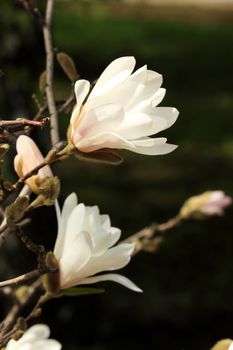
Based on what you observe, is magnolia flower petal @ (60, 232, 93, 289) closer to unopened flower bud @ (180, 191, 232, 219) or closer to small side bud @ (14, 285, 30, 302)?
small side bud @ (14, 285, 30, 302)

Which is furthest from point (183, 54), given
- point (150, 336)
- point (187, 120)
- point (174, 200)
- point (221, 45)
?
point (150, 336)

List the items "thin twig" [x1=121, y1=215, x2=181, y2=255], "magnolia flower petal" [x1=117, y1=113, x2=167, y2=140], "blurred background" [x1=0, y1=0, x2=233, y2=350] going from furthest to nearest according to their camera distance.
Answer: "blurred background" [x1=0, y1=0, x2=233, y2=350] < "thin twig" [x1=121, y1=215, x2=181, y2=255] < "magnolia flower petal" [x1=117, y1=113, x2=167, y2=140]

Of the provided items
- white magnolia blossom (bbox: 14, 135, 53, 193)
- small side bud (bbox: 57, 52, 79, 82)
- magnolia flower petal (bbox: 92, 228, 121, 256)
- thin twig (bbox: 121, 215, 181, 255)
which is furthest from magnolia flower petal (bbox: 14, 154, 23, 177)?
thin twig (bbox: 121, 215, 181, 255)

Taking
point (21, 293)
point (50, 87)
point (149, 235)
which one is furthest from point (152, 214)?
point (50, 87)

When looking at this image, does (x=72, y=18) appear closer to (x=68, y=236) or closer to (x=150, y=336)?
(x=150, y=336)

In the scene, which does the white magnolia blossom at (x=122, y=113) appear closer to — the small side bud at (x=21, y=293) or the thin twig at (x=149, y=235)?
the small side bud at (x=21, y=293)

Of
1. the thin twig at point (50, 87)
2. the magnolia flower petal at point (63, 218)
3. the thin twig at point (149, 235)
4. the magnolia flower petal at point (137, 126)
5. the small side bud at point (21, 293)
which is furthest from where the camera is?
the thin twig at point (149, 235)

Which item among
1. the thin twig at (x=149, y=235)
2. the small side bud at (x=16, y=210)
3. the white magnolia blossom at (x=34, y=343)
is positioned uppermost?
the small side bud at (x=16, y=210)

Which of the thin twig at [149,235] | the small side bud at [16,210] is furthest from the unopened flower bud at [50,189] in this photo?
the thin twig at [149,235]
